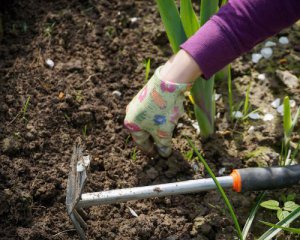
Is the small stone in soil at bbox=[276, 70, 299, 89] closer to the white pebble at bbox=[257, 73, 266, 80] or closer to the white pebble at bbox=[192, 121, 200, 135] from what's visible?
the white pebble at bbox=[257, 73, 266, 80]

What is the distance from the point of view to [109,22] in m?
2.04

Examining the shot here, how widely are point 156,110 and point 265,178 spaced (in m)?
0.40

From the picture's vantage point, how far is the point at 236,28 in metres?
1.33

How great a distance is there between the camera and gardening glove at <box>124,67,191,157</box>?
4.74ft

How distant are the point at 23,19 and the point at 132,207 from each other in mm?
989

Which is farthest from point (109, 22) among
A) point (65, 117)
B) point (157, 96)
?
point (157, 96)

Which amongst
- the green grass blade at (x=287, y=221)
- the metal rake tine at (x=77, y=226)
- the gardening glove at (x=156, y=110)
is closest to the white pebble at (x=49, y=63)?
the gardening glove at (x=156, y=110)

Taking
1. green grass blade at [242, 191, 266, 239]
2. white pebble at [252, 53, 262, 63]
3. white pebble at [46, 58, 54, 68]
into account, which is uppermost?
white pebble at [46, 58, 54, 68]

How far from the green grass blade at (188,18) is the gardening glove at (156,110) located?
0.54ft

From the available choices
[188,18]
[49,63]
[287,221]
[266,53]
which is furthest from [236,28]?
[49,63]

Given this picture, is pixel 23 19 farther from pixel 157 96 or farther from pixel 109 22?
pixel 157 96

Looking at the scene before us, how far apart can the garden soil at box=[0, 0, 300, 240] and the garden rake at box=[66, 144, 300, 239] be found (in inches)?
5.6

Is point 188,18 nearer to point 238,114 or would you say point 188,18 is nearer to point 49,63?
point 238,114

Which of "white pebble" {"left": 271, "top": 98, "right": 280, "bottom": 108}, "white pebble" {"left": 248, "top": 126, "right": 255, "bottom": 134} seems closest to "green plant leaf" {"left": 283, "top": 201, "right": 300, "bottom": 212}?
"white pebble" {"left": 248, "top": 126, "right": 255, "bottom": 134}
